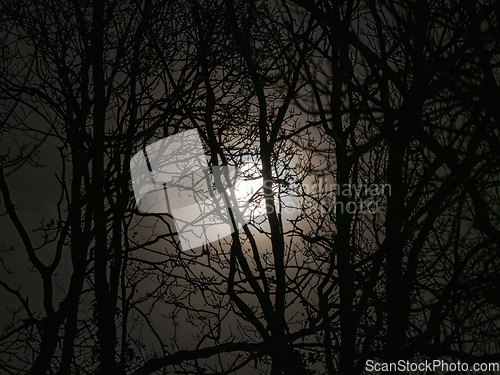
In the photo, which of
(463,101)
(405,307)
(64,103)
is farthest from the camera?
(64,103)

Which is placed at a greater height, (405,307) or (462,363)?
(405,307)

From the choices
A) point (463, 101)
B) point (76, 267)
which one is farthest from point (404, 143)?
point (76, 267)

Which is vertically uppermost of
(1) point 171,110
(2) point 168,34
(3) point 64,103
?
(2) point 168,34

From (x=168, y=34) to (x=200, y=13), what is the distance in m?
0.46

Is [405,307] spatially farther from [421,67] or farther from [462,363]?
[421,67]

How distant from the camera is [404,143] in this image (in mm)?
3605

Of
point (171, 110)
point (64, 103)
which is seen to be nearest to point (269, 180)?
point (171, 110)

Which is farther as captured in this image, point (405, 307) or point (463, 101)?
point (405, 307)

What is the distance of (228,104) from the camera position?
201 inches

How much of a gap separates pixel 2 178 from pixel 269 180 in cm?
276

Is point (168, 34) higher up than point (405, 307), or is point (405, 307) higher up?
point (168, 34)

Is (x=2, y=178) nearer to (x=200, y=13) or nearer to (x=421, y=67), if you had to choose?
(x=200, y=13)

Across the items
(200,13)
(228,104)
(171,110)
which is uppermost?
(200,13)

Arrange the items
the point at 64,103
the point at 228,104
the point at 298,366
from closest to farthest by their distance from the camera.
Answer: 1. the point at 298,366
2. the point at 64,103
3. the point at 228,104
